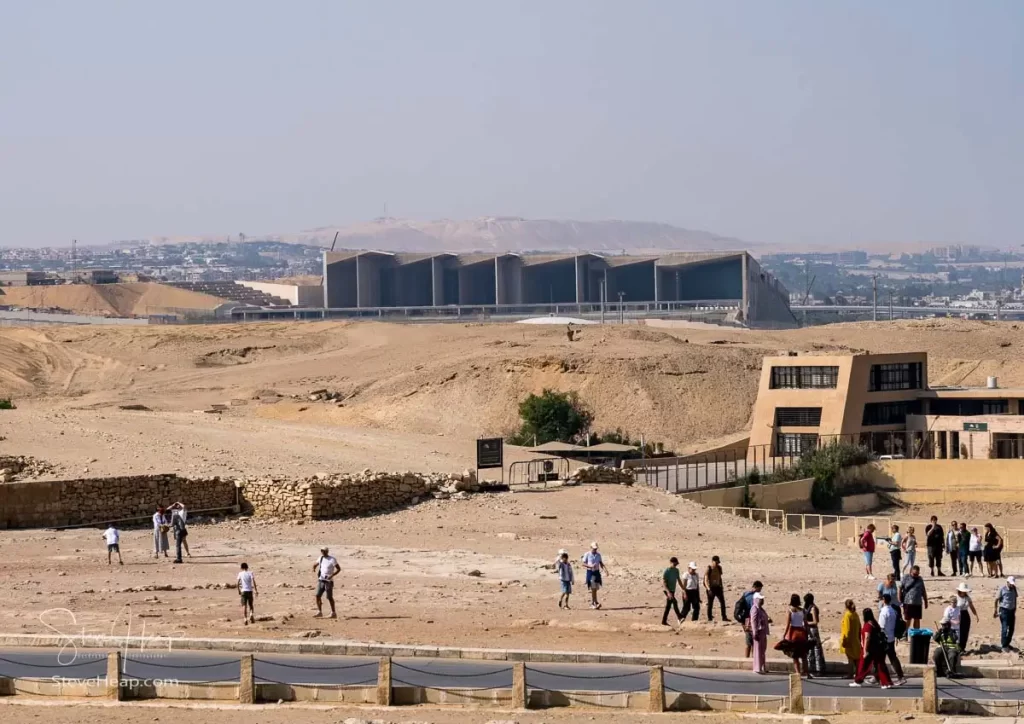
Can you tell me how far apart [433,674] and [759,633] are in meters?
3.24

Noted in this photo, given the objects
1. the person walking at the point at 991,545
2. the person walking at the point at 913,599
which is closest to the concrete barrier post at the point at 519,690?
the person walking at the point at 913,599

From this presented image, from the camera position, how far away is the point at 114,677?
55.6 feet

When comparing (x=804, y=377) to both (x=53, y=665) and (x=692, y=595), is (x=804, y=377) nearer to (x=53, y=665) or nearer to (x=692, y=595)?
(x=692, y=595)

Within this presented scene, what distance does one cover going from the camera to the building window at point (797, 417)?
49781 millimetres

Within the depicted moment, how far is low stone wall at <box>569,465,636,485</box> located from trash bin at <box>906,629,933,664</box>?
1794 centimetres

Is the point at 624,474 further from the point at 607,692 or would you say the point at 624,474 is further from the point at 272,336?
the point at 272,336

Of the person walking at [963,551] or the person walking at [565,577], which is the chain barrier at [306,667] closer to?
the person walking at [565,577]

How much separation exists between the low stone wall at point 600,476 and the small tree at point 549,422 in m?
13.5

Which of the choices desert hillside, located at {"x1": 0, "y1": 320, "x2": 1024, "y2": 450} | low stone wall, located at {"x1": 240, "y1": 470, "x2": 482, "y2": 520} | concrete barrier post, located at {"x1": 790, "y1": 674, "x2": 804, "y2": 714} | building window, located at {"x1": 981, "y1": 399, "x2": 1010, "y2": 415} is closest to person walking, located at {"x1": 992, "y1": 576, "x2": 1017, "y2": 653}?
concrete barrier post, located at {"x1": 790, "y1": 674, "x2": 804, "y2": 714}

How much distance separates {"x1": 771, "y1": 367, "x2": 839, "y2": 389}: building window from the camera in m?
49.7

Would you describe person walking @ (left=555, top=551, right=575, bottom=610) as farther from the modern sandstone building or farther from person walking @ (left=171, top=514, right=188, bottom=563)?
the modern sandstone building

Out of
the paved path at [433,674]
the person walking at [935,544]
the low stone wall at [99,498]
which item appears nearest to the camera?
the paved path at [433,674]

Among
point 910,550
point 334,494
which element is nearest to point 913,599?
point 910,550

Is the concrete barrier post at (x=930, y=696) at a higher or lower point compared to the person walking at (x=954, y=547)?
lower
